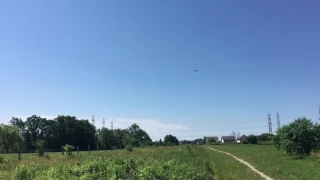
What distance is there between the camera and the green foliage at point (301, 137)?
129 feet

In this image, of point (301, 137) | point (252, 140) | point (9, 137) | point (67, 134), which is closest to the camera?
point (301, 137)

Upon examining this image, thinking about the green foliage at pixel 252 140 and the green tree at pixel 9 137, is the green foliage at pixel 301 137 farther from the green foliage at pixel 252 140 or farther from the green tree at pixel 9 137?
the green foliage at pixel 252 140

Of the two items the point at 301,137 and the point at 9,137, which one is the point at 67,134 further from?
the point at 301,137

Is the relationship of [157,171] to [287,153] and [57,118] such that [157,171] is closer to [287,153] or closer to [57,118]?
[287,153]

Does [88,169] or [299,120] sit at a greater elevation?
[299,120]

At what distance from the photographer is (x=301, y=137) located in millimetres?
39312

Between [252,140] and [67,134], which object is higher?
[67,134]

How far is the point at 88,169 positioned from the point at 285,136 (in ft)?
106

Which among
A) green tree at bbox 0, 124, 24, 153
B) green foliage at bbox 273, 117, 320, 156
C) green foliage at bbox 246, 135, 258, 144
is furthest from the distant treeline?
green foliage at bbox 273, 117, 320, 156

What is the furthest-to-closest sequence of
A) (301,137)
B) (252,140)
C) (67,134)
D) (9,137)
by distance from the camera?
1. (252,140)
2. (67,134)
3. (9,137)
4. (301,137)

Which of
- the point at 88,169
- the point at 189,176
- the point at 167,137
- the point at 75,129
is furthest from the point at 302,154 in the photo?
the point at 167,137

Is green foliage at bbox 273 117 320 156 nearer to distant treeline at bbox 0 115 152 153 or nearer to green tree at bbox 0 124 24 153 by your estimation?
green tree at bbox 0 124 24 153

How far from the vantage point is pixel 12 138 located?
47.0 metres

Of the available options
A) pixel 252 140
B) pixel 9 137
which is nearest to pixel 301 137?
pixel 9 137
